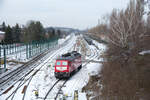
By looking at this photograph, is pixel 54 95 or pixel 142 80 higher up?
pixel 142 80

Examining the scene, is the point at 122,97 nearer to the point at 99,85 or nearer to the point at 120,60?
the point at 99,85

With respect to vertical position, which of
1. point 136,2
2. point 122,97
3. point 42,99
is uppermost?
point 136,2

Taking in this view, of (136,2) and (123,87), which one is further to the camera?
(136,2)

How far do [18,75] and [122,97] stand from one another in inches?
539

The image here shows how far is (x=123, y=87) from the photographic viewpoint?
35.3ft

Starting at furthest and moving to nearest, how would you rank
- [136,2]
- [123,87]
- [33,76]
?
[136,2], [33,76], [123,87]

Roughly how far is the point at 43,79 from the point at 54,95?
4.77 metres

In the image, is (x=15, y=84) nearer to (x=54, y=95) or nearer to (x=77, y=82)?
(x=54, y=95)

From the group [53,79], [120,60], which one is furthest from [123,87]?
[53,79]

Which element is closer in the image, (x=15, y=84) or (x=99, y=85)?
(x=99, y=85)

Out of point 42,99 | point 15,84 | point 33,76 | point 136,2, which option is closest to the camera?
point 42,99

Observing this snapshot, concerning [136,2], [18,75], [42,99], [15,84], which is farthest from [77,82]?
[136,2]

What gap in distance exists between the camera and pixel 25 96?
1273 cm

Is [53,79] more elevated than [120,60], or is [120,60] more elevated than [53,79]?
[120,60]
